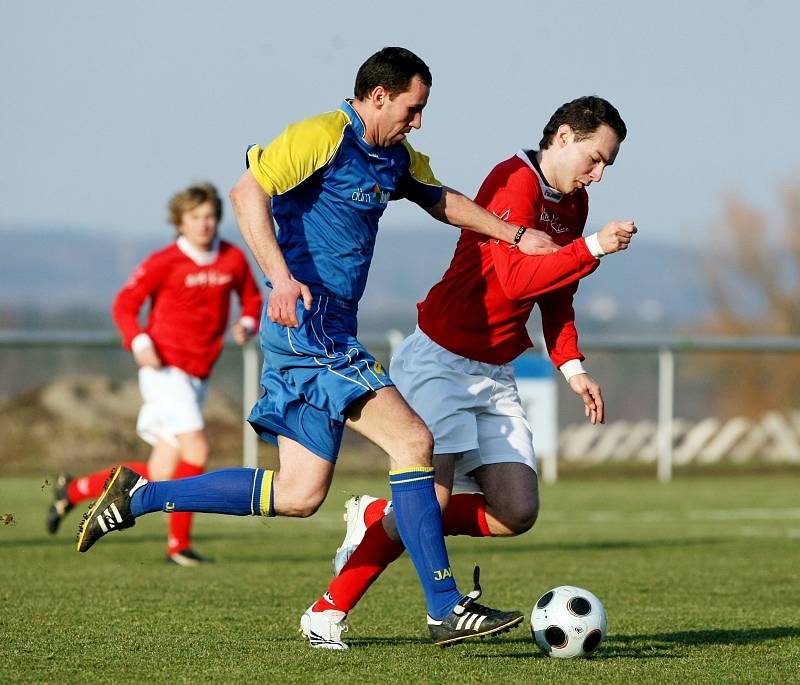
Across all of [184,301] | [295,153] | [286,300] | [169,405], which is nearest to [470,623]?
[286,300]

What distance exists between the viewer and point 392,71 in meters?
5.23

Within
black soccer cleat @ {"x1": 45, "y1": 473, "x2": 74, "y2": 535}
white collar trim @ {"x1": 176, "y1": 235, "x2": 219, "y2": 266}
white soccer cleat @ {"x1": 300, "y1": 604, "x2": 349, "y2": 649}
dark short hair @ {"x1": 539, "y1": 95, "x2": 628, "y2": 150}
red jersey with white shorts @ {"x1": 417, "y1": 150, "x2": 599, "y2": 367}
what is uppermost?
dark short hair @ {"x1": 539, "y1": 95, "x2": 628, "y2": 150}

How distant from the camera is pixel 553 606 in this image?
525 cm

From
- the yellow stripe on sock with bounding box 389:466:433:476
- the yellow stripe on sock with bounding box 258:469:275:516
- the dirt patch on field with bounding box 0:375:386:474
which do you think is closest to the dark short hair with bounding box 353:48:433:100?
the yellow stripe on sock with bounding box 389:466:433:476

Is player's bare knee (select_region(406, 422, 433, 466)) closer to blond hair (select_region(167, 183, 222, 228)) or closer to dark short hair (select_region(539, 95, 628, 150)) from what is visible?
dark short hair (select_region(539, 95, 628, 150))

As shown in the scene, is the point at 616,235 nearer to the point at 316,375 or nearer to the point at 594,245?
the point at 594,245

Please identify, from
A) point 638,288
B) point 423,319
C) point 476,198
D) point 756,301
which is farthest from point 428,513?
point 638,288

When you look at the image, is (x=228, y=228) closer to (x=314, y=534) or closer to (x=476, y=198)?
(x=314, y=534)

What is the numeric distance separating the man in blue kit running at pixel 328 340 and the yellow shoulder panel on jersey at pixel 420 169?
0.07 m

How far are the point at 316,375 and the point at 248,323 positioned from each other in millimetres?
4431

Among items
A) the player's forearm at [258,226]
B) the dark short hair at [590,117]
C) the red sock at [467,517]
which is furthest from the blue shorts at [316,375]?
the dark short hair at [590,117]

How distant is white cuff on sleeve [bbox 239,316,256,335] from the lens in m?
9.51

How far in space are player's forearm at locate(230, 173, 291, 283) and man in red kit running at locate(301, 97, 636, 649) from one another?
947 millimetres

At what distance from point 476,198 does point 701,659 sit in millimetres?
1987
